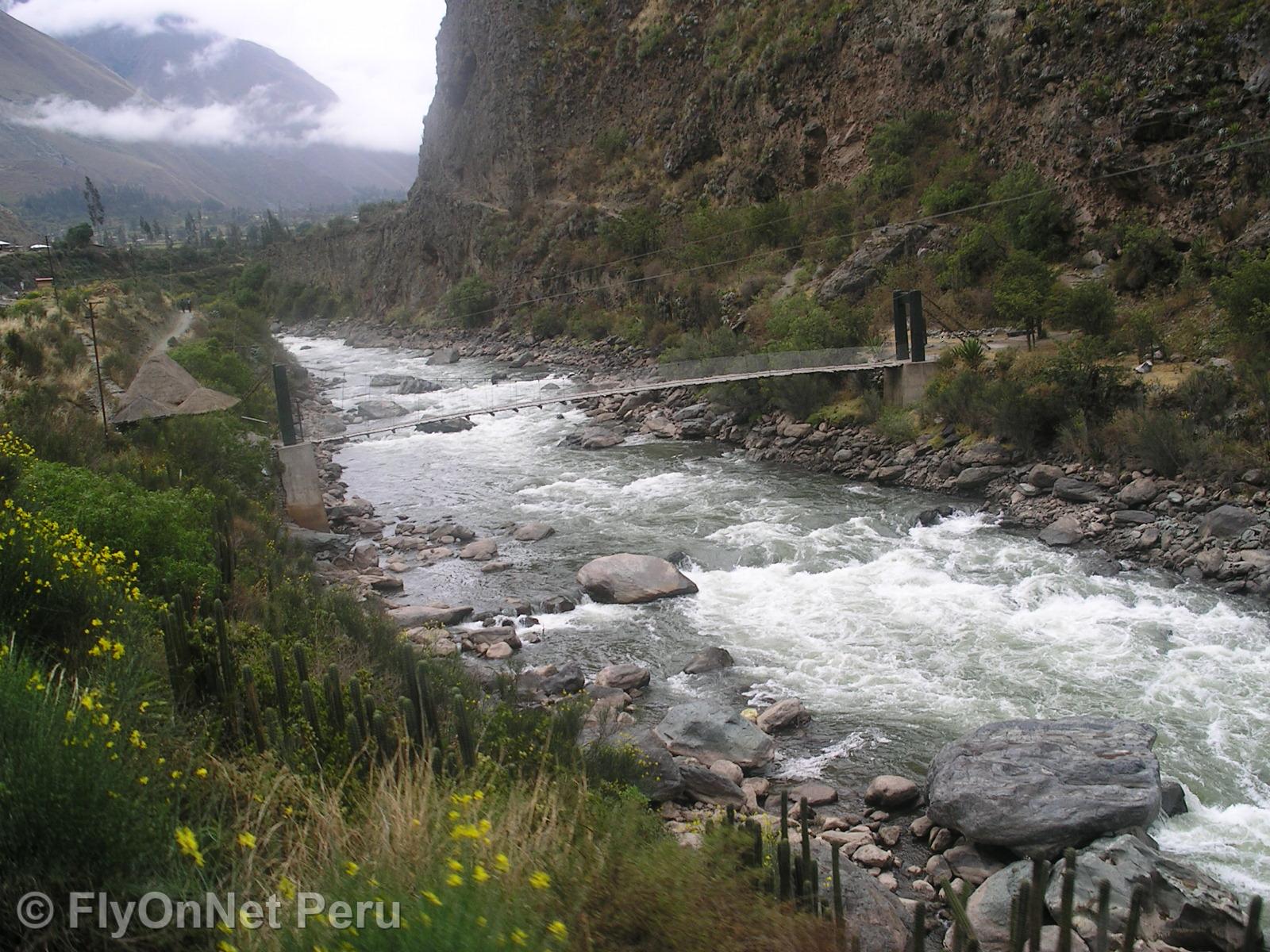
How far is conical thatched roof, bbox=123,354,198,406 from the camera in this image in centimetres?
1480

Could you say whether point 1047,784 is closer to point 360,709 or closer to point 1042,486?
point 360,709

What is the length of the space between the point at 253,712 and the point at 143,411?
35.8 feet

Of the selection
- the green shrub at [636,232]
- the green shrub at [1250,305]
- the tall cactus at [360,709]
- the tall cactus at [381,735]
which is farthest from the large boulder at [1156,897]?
the green shrub at [636,232]

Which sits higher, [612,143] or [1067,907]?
[612,143]

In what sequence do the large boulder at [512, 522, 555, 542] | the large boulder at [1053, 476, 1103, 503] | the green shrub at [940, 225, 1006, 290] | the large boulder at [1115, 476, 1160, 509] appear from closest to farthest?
the large boulder at [1115, 476, 1160, 509]
the large boulder at [1053, 476, 1103, 503]
the large boulder at [512, 522, 555, 542]
the green shrub at [940, 225, 1006, 290]

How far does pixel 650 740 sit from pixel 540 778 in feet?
9.71

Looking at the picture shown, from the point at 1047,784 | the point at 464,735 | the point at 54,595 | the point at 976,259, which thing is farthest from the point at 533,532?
the point at 976,259

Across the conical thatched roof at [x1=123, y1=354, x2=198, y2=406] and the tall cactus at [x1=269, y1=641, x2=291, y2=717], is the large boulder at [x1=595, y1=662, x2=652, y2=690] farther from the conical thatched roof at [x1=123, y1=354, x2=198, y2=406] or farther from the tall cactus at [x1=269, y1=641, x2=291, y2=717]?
the conical thatched roof at [x1=123, y1=354, x2=198, y2=406]

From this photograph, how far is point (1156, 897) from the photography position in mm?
5309

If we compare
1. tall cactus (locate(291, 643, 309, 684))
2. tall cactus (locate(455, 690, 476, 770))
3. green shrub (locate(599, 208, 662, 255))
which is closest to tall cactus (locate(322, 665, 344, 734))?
tall cactus (locate(291, 643, 309, 684))

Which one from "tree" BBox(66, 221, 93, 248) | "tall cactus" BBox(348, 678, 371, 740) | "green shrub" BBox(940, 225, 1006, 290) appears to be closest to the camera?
"tall cactus" BBox(348, 678, 371, 740)

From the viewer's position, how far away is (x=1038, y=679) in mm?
8641

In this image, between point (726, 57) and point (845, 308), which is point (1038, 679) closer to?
point (845, 308)

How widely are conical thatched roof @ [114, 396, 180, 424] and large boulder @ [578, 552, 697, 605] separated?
23.3 feet
